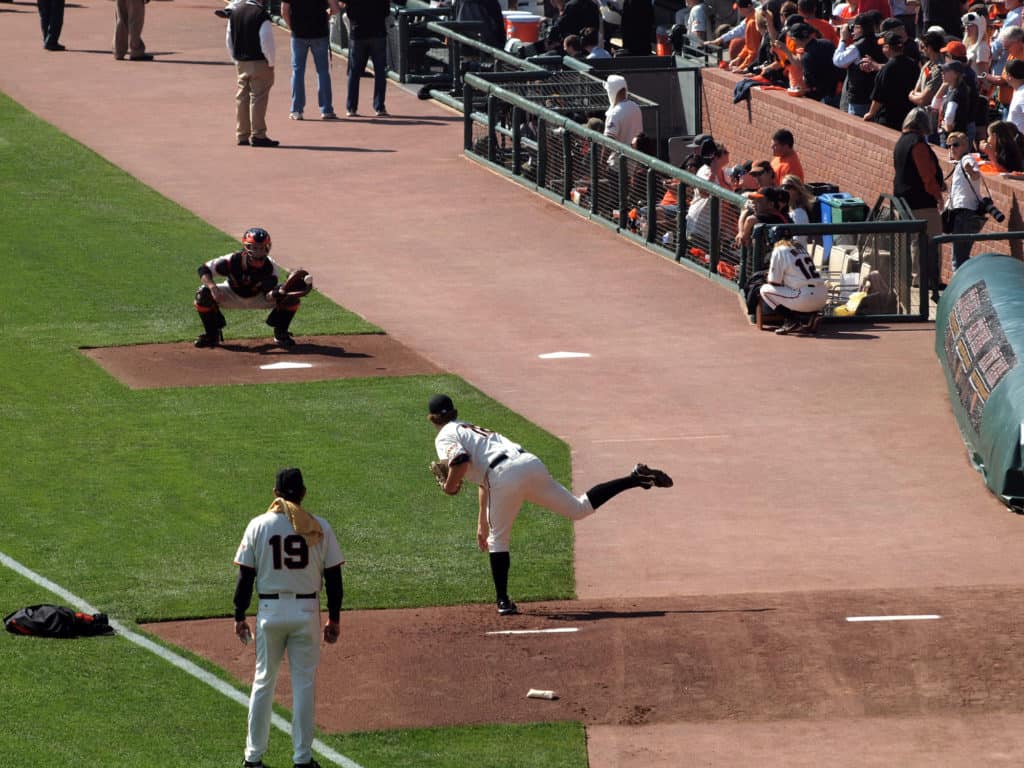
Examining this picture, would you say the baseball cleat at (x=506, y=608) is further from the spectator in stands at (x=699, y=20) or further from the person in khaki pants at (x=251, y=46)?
the spectator in stands at (x=699, y=20)

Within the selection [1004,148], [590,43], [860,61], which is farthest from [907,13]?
[1004,148]

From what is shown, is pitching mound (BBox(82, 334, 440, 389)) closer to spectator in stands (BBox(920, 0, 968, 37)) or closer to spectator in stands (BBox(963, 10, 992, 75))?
spectator in stands (BBox(963, 10, 992, 75))

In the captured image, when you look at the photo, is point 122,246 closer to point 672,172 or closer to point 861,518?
point 672,172

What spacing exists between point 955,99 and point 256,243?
8488mm

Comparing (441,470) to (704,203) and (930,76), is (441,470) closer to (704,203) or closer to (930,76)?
(704,203)

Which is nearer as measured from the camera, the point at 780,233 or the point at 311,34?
the point at 780,233

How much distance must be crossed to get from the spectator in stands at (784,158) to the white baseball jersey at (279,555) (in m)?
12.9

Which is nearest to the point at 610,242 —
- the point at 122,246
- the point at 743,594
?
the point at 122,246

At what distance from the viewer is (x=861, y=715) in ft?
38.0

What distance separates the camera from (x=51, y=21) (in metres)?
35.1

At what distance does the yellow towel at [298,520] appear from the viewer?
35.3 ft

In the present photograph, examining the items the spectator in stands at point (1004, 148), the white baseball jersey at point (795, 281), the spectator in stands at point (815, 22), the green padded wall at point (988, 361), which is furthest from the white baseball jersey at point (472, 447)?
A: the spectator in stands at point (815, 22)

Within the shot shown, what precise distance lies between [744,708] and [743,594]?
202 cm

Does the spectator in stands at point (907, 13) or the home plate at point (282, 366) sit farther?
the spectator in stands at point (907, 13)
